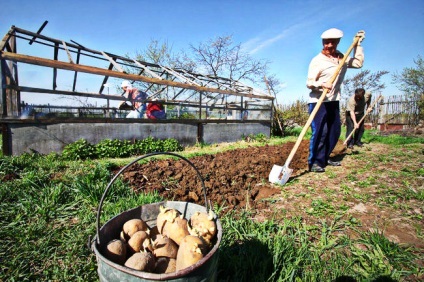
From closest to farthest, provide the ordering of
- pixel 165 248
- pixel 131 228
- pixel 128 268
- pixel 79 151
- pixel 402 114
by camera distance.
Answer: pixel 128 268 < pixel 165 248 < pixel 131 228 < pixel 79 151 < pixel 402 114

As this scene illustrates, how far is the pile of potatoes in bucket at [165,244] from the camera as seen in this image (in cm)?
110

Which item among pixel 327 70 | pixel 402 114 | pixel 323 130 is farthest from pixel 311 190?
pixel 402 114

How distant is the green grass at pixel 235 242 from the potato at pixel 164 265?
43 cm

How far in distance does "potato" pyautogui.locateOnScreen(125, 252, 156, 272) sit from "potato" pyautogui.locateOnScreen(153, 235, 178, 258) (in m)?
0.09

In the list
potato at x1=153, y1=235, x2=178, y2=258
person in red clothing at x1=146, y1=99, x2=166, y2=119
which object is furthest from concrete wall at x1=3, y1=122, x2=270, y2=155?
potato at x1=153, y1=235, x2=178, y2=258

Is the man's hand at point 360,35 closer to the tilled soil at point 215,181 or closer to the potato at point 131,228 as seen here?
the tilled soil at point 215,181

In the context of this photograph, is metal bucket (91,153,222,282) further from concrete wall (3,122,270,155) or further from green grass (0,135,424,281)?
concrete wall (3,122,270,155)

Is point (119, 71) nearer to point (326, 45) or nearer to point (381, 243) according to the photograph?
point (326, 45)

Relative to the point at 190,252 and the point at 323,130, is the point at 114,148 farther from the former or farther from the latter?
the point at 190,252

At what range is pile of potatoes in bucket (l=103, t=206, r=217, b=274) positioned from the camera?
1097 mm

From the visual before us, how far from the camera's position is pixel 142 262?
108cm

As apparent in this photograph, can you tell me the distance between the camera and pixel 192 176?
378 cm

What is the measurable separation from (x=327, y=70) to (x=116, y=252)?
4.19 meters

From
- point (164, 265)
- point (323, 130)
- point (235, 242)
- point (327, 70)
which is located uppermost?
point (327, 70)
